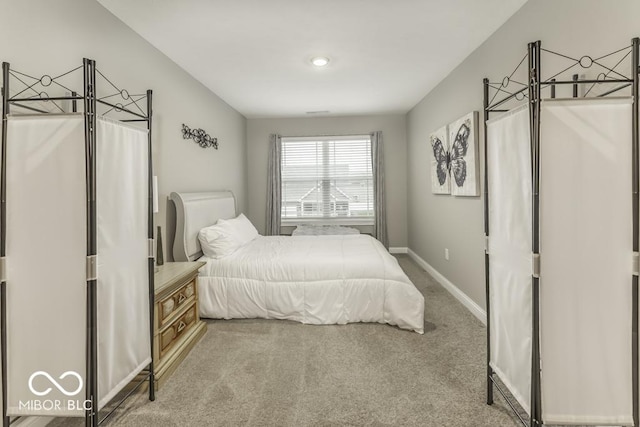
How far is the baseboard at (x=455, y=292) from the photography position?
2.94 metres

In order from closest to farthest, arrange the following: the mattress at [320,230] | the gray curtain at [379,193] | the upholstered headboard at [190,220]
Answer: the upholstered headboard at [190,220] → the mattress at [320,230] → the gray curtain at [379,193]

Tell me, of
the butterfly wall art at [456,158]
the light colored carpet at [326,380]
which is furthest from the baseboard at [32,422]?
the butterfly wall art at [456,158]

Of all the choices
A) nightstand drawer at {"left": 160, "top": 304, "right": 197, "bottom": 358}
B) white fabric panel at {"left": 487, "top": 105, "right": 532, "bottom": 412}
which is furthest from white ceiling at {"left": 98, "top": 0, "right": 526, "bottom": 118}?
nightstand drawer at {"left": 160, "top": 304, "right": 197, "bottom": 358}

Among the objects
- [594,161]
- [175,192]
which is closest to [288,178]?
[175,192]

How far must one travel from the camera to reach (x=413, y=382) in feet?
6.61

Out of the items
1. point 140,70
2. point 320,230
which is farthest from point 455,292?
point 140,70

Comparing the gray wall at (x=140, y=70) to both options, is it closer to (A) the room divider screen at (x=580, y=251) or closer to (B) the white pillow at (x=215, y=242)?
(B) the white pillow at (x=215, y=242)

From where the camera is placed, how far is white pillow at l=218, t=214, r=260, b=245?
12.1ft

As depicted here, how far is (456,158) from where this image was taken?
11.1 feet

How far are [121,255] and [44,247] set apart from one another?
0.97 ft

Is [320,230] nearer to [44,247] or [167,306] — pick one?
[167,306]

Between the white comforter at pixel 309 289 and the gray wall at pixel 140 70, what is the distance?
0.79 metres

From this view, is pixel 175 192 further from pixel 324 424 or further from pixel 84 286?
pixel 324 424

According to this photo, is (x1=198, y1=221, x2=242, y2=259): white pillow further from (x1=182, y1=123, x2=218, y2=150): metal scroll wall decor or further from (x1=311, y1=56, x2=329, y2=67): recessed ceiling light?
(x1=311, y1=56, x2=329, y2=67): recessed ceiling light
